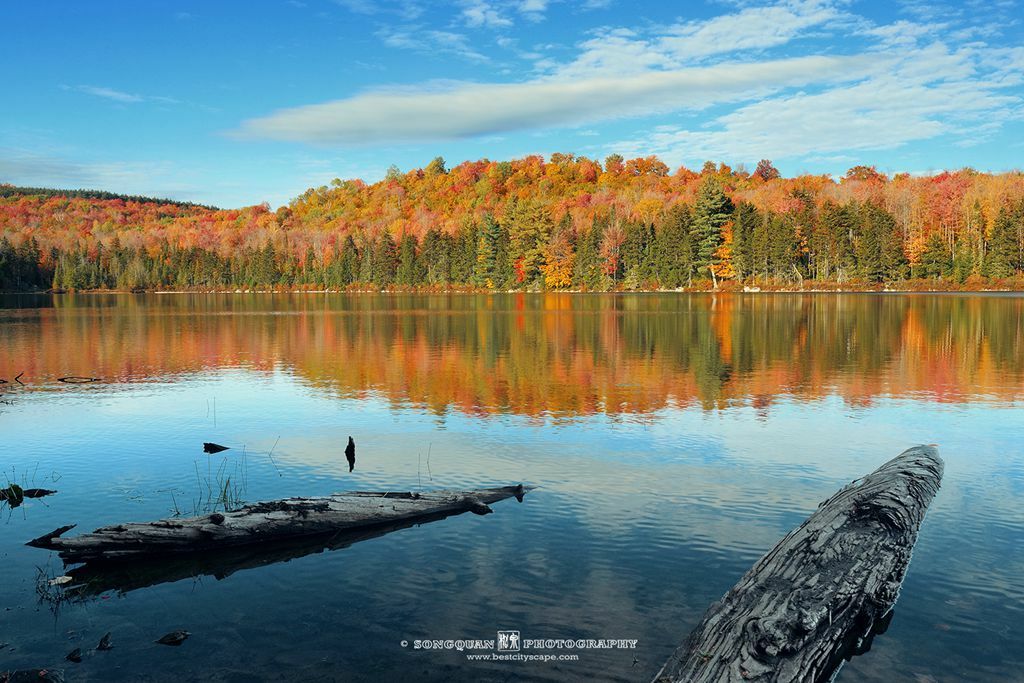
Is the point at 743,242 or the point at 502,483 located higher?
the point at 743,242

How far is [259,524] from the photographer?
9.52 metres

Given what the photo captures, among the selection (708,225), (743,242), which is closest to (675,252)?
(708,225)

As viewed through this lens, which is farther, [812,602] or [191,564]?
[191,564]

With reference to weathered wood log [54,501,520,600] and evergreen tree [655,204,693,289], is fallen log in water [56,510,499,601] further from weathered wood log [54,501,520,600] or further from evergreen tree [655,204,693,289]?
evergreen tree [655,204,693,289]

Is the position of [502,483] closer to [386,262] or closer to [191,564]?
[191,564]

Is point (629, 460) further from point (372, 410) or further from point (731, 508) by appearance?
point (372, 410)

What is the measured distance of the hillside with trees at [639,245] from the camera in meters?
112

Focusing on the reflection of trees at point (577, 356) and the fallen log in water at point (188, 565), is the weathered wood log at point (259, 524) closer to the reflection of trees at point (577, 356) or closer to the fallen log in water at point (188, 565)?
the fallen log in water at point (188, 565)

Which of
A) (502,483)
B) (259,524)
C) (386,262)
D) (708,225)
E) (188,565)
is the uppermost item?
(708,225)

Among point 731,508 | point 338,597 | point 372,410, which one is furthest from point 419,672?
point 372,410

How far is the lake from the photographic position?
23.4 feet

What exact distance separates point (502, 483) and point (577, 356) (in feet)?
64.4

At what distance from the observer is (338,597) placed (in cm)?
815

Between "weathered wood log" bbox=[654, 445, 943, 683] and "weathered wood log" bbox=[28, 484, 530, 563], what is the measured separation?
15.4 feet
